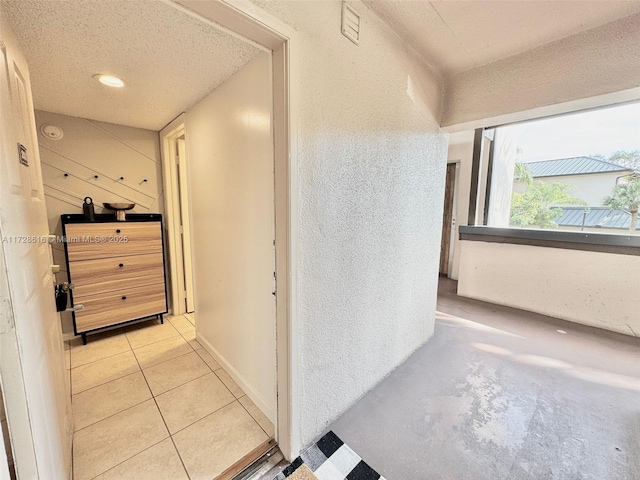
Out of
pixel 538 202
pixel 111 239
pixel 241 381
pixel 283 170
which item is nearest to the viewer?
pixel 283 170

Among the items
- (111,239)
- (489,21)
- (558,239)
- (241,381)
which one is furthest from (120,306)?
(558,239)

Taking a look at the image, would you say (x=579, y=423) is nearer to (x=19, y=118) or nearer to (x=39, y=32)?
(x=19, y=118)

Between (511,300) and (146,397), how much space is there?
392 centimetres

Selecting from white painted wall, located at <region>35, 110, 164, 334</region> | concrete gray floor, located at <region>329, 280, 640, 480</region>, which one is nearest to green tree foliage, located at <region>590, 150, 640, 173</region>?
concrete gray floor, located at <region>329, 280, 640, 480</region>

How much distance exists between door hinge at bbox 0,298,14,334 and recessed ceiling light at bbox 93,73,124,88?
1527 mm

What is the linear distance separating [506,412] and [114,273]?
125 inches

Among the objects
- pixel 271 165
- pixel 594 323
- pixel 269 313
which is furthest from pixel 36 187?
pixel 594 323

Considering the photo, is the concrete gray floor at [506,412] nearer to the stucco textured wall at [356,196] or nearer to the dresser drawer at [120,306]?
the stucco textured wall at [356,196]

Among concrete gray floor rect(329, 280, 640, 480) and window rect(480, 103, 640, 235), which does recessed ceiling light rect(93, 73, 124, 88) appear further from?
window rect(480, 103, 640, 235)

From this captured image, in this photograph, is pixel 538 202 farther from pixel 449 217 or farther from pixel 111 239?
pixel 111 239

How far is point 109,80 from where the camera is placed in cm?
159

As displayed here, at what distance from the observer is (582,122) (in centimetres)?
274

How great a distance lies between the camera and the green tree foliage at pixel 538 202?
2.97 metres

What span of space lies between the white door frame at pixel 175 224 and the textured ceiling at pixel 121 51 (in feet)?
2.24
